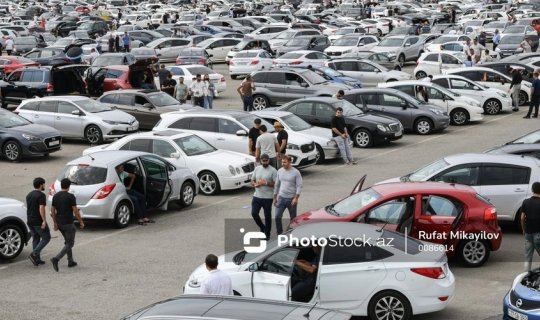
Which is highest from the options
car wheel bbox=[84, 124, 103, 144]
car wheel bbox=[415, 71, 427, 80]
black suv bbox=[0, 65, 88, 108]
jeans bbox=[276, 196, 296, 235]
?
jeans bbox=[276, 196, 296, 235]

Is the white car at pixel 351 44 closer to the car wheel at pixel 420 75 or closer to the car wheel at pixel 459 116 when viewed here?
the car wheel at pixel 420 75

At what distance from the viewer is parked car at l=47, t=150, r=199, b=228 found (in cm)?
1797

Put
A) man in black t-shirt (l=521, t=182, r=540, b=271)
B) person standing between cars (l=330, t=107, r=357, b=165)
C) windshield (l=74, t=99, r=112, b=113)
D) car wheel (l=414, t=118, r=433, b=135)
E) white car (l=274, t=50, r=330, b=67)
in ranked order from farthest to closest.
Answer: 1. white car (l=274, t=50, r=330, b=67)
2. car wheel (l=414, t=118, r=433, b=135)
3. windshield (l=74, t=99, r=112, b=113)
4. person standing between cars (l=330, t=107, r=357, b=165)
5. man in black t-shirt (l=521, t=182, r=540, b=271)

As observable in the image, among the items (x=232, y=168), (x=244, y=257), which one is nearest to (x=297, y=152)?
(x=232, y=168)

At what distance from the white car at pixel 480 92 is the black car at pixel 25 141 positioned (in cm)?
1368

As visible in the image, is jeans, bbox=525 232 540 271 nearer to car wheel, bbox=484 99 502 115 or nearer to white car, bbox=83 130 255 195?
white car, bbox=83 130 255 195

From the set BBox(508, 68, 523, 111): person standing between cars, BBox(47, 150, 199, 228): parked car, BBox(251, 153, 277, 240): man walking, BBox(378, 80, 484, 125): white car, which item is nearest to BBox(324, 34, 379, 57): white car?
BBox(508, 68, 523, 111): person standing between cars

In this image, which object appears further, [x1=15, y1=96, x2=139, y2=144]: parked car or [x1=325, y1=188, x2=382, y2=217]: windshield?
[x1=15, y1=96, x2=139, y2=144]: parked car

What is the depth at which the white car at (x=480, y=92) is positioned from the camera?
32531mm

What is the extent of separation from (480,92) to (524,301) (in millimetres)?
22049

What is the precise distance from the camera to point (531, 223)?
1404cm

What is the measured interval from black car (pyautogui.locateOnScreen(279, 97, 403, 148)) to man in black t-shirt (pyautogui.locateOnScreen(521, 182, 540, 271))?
12444mm

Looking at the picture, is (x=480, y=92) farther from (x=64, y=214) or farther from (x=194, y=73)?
(x=64, y=214)

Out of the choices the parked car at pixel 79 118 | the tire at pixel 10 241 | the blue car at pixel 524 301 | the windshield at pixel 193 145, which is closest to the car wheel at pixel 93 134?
the parked car at pixel 79 118
